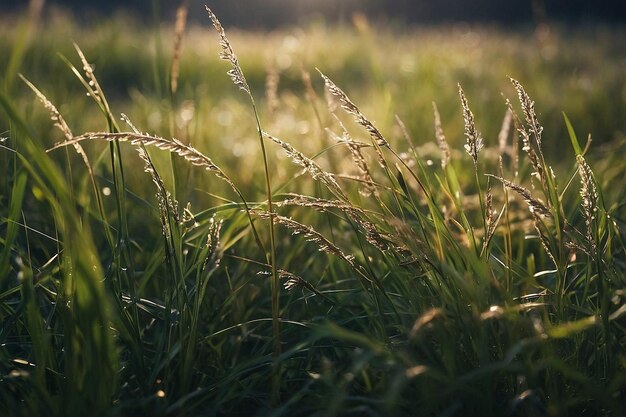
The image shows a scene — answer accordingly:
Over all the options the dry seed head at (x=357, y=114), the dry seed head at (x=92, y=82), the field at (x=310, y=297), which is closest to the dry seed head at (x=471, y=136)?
the field at (x=310, y=297)

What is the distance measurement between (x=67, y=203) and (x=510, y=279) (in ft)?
2.35

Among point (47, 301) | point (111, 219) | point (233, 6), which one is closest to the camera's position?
point (47, 301)

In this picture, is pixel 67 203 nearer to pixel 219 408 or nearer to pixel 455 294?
pixel 219 408

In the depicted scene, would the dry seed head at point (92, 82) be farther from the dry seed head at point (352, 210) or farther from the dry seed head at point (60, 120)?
the dry seed head at point (352, 210)

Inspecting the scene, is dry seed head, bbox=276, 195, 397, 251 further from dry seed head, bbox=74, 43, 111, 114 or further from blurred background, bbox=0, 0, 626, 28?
blurred background, bbox=0, 0, 626, 28

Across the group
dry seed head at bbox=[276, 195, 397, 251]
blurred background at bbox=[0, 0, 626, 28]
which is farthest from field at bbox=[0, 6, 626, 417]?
blurred background at bbox=[0, 0, 626, 28]

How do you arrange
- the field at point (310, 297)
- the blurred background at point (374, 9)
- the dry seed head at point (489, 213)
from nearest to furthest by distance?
the field at point (310, 297)
the dry seed head at point (489, 213)
the blurred background at point (374, 9)

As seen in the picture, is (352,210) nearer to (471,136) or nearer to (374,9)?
(471,136)

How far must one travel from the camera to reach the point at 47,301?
1.27 m

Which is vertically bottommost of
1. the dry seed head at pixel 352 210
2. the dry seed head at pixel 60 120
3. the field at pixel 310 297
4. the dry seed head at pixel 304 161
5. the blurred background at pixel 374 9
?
the blurred background at pixel 374 9

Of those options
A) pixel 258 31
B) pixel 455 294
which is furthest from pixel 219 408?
pixel 258 31

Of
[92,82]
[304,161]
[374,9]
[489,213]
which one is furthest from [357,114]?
[374,9]

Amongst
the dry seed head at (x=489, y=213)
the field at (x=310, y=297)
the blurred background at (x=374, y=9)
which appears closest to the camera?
the field at (x=310, y=297)

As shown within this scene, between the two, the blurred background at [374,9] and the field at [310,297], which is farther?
the blurred background at [374,9]
